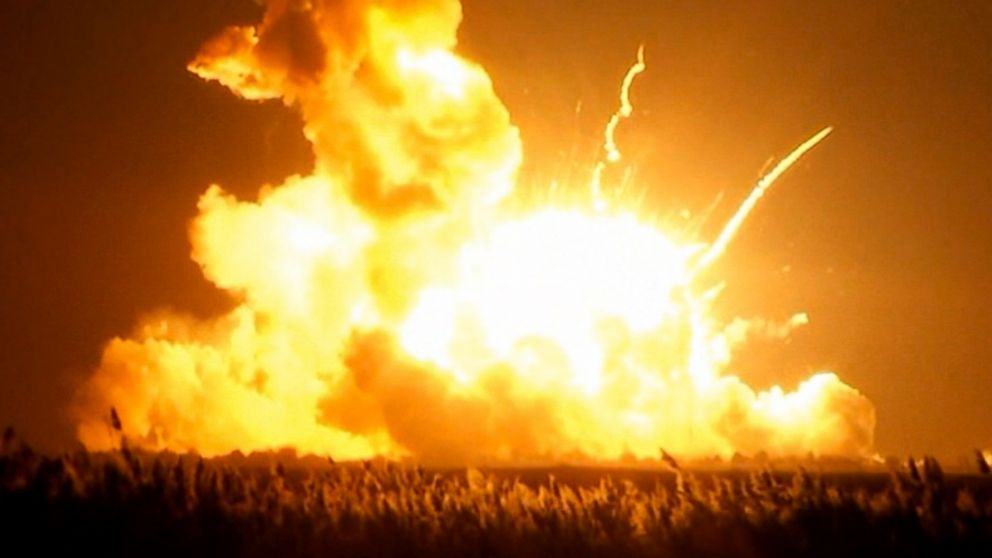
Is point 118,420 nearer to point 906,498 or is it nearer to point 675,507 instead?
point 675,507

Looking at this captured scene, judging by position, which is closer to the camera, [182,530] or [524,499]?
[182,530]

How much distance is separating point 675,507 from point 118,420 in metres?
8.80

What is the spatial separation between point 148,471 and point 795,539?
1017cm

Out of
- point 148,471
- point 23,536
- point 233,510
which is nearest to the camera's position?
point 23,536

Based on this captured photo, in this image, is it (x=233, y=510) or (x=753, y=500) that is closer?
(x=233, y=510)

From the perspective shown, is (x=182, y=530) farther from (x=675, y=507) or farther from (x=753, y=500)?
(x=753, y=500)

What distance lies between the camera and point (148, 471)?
19.3 metres

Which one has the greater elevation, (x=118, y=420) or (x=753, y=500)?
(x=118, y=420)

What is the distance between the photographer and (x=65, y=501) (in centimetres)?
1773

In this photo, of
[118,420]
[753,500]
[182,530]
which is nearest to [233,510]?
[182,530]

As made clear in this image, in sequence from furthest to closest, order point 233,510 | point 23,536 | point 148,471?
1. point 148,471
2. point 233,510
3. point 23,536

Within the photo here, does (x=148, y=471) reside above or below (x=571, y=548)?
above

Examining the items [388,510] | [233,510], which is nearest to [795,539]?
[388,510]

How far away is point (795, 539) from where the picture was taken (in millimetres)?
18578
